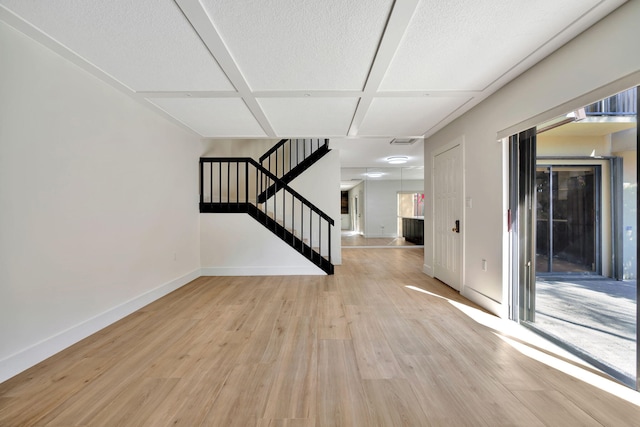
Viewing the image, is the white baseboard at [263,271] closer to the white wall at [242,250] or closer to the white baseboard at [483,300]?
the white wall at [242,250]

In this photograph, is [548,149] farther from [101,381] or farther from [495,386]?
[101,381]

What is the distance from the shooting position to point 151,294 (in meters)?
3.38

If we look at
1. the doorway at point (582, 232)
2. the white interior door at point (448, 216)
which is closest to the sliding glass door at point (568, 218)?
the doorway at point (582, 232)

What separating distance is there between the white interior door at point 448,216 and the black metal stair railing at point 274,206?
191 cm

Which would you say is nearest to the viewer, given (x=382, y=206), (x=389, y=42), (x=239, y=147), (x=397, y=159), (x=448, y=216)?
(x=389, y=42)

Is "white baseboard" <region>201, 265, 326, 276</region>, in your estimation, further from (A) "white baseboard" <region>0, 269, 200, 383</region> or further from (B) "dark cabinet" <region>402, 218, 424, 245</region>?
(B) "dark cabinet" <region>402, 218, 424, 245</region>

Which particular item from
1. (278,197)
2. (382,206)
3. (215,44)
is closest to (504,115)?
(215,44)

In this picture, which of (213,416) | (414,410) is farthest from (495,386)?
(213,416)

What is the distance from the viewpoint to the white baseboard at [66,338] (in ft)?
6.10

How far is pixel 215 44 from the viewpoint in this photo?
6.45ft

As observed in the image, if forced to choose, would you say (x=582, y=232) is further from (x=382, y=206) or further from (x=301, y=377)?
(x=301, y=377)

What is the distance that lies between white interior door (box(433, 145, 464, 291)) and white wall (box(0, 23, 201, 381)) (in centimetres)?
421

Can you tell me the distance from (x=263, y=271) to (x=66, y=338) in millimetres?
2856

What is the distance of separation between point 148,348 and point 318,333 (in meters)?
1.50
